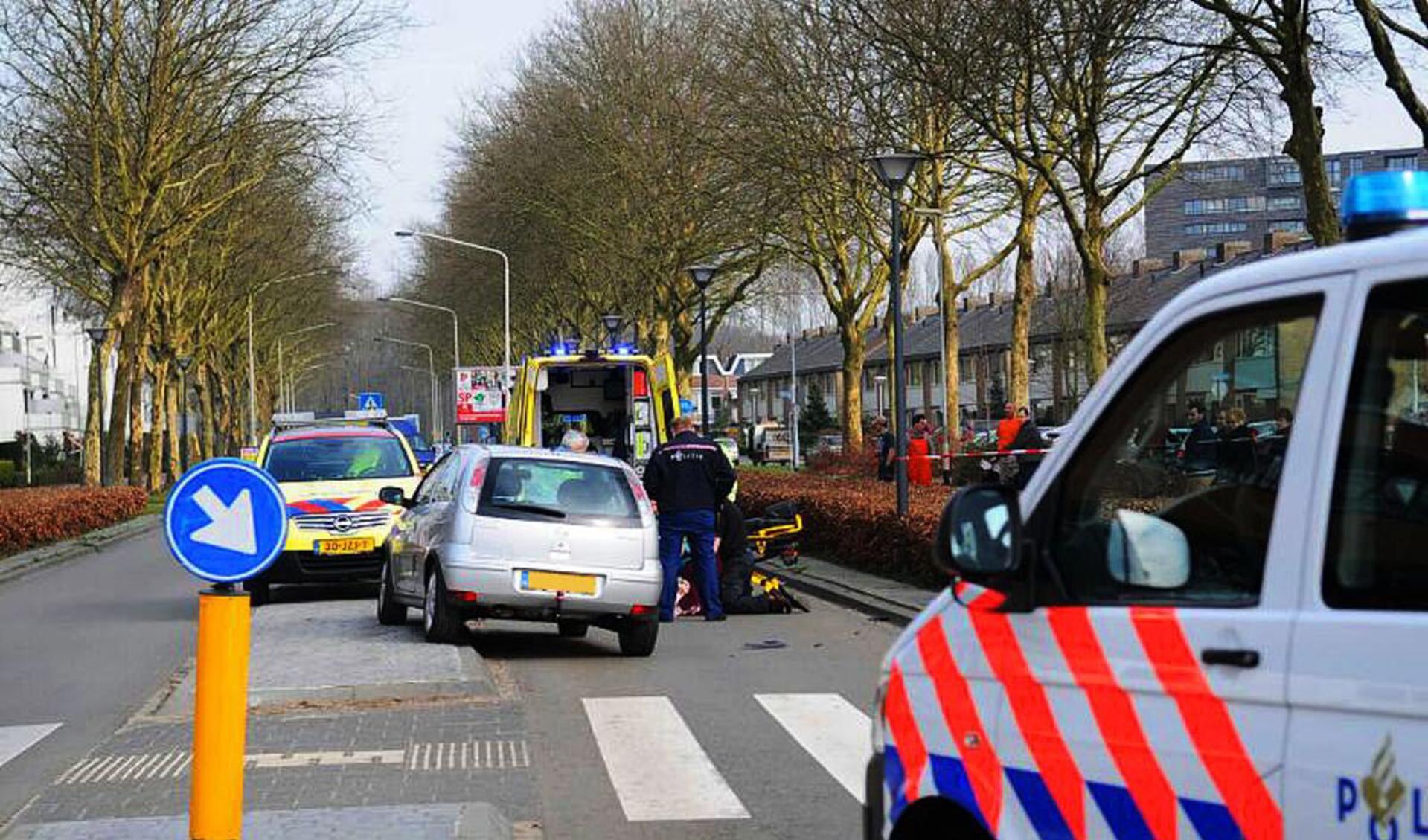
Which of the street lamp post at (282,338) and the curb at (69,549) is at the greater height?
the street lamp post at (282,338)

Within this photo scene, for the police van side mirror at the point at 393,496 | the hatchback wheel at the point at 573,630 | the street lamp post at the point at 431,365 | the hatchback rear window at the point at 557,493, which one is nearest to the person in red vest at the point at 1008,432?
the hatchback wheel at the point at 573,630

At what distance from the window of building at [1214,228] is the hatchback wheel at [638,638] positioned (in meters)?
134

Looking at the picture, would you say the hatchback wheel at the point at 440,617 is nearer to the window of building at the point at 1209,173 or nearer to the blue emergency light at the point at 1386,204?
the blue emergency light at the point at 1386,204

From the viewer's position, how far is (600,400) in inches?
1083

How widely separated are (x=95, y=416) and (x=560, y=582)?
124ft

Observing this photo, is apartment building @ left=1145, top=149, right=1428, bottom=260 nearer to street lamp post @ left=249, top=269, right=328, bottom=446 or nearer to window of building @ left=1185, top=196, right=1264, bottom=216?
window of building @ left=1185, top=196, right=1264, bottom=216

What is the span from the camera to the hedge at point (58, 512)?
2867 centimetres

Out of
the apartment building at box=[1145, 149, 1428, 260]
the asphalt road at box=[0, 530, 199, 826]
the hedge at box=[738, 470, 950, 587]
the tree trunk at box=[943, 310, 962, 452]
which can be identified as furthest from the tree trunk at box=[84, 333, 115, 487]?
the apartment building at box=[1145, 149, 1428, 260]

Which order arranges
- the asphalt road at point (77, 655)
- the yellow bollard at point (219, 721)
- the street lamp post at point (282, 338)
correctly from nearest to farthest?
the yellow bollard at point (219, 721)
the asphalt road at point (77, 655)
the street lamp post at point (282, 338)

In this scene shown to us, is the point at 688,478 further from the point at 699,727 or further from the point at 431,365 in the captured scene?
the point at 431,365

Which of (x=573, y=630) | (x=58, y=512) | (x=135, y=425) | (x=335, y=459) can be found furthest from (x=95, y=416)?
(x=573, y=630)

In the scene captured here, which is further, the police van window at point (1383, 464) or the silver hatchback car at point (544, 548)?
the silver hatchback car at point (544, 548)

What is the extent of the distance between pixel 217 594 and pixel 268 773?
94.5 inches

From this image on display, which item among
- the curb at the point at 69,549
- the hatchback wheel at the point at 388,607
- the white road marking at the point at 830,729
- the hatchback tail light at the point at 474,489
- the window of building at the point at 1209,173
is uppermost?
the window of building at the point at 1209,173
